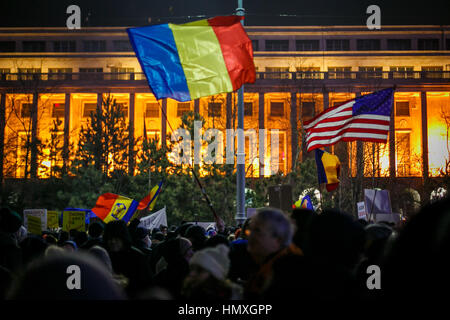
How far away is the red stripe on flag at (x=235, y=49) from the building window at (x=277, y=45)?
199 feet

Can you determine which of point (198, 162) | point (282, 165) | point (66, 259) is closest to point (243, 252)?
point (66, 259)

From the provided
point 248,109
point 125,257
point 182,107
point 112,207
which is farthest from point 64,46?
point 125,257

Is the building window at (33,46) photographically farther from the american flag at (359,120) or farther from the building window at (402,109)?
the american flag at (359,120)

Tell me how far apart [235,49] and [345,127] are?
11.6 feet

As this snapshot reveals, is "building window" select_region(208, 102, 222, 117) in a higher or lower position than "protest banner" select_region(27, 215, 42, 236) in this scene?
higher

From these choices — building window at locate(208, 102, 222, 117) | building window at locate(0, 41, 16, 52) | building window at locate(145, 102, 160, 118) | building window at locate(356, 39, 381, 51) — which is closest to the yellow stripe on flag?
building window at locate(208, 102, 222, 117)

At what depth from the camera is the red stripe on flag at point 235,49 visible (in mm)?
10430

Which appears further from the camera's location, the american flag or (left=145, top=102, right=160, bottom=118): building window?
(left=145, top=102, right=160, bottom=118): building window

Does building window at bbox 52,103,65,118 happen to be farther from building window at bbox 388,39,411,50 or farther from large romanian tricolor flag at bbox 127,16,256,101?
large romanian tricolor flag at bbox 127,16,256,101

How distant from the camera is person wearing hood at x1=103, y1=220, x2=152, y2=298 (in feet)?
16.0

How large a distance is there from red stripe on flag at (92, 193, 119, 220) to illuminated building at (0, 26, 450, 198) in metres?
43.8
